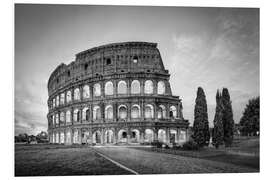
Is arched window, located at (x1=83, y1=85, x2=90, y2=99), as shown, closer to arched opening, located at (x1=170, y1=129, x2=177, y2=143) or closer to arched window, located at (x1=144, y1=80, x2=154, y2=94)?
arched window, located at (x1=144, y1=80, x2=154, y2=94)

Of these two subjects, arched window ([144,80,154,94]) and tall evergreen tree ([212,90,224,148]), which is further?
arched window ([144,80,154,94])

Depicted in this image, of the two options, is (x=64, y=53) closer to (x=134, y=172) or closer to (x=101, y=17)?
(x=101, y=17)

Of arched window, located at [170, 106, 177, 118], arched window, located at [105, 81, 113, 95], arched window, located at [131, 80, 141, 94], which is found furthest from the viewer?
arched window, located at [105, 81, 113, 95]

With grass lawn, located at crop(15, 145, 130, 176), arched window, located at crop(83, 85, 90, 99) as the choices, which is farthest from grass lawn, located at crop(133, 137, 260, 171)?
arched window, located at crop(83, 85, 90, 99)

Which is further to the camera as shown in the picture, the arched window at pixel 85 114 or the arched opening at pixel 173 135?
the arched window at pixel 85 114

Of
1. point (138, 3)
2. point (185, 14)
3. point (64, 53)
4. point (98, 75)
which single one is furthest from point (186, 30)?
point (98, 75)

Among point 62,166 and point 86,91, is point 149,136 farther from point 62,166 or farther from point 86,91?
point 62,166

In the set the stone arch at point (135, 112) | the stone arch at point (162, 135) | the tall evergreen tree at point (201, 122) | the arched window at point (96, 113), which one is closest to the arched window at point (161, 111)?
the stone arch at point (162, 135)

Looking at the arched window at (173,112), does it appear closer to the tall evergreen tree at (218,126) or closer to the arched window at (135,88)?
the arched window at (135,88)
